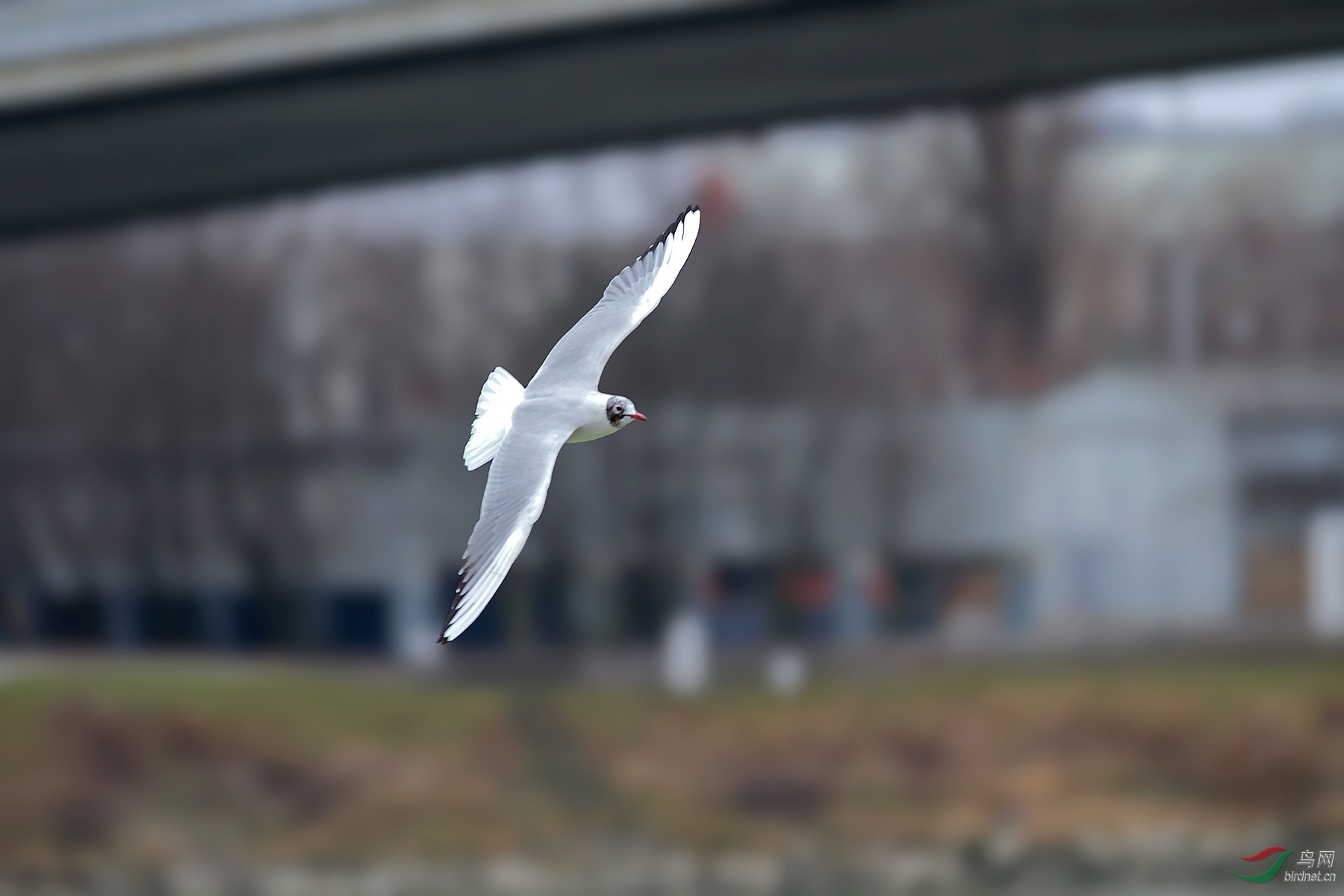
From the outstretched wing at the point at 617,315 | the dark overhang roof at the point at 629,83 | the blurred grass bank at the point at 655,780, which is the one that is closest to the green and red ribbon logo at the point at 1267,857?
the blurred grass bank at the point at 655,780

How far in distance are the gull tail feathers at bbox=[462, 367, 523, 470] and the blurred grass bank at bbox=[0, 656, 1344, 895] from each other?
7.29 metres

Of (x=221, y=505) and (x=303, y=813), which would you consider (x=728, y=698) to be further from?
(x=221, y=505)

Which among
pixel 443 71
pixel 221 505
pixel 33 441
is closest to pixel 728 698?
pixel 221 505

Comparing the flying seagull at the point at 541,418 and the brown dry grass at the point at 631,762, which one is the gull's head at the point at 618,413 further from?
the brown dry grass at the point at 631,762

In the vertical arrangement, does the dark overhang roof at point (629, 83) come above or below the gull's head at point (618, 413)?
above

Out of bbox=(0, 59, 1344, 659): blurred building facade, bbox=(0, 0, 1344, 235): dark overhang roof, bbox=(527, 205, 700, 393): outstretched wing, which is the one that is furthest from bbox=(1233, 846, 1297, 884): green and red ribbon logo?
bbox=(527, 205, 700, 393): outstretched wing

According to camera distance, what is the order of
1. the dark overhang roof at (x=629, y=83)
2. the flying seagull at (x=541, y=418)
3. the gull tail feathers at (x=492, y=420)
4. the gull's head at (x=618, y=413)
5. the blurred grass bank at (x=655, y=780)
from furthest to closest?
1. the blurred grass bank at (x=655, y=780)
2. the dark overhang roof at (x=629, y=83)
3. the gull tail feathers at (x=492, y=420)
4. the gull's head at (x=618, y=413)
5. the flying seagull at (x=541, y=418)

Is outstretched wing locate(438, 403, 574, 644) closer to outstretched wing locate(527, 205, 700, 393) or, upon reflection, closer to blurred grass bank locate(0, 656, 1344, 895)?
outstretched wing locate(527, 205, 700, 393)

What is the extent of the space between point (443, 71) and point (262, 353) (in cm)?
351

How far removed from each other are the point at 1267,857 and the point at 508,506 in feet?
26.8

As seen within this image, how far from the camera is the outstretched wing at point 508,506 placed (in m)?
2.80

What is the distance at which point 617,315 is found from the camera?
12.5ft

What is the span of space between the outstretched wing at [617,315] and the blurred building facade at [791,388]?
20.5 ft

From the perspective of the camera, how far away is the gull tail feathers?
11.7 ft
